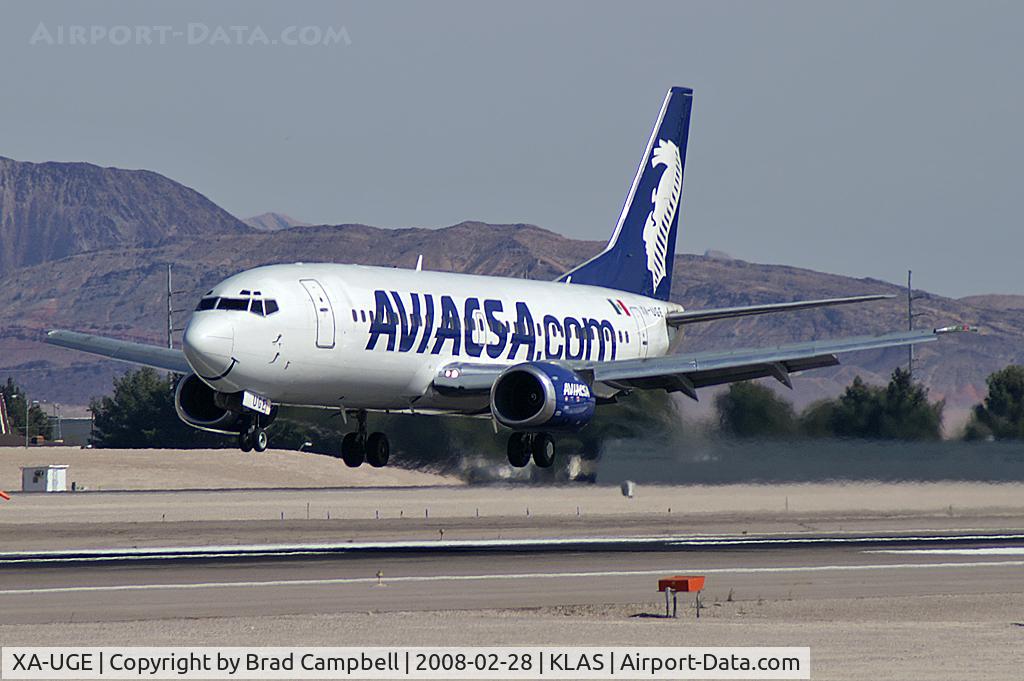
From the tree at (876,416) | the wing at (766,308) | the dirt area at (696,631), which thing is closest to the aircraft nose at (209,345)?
the dirt area at (696,631)

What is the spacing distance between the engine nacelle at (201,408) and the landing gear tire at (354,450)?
12.8 feet

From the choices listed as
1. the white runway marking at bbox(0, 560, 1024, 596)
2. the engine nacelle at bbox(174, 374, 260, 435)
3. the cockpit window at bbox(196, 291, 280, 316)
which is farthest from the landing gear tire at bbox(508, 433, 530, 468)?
the cockpit window at bbox(196, 291, 280, 316)

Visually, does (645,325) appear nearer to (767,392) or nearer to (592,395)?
(767,392)

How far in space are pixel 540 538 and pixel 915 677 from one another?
3400 cm

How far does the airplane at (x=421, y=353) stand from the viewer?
42750 mm

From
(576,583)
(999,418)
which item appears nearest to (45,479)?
(999,418)

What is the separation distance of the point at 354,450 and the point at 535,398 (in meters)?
5.67

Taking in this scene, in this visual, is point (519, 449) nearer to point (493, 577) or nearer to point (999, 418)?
point (493, 577)

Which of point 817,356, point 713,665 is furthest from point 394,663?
point 817,356

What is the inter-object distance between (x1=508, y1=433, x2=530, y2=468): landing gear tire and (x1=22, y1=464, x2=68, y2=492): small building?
57.8 meters

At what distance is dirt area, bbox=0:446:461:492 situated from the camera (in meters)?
112

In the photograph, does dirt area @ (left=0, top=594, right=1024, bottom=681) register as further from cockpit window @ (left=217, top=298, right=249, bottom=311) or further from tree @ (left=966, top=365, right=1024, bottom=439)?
tree @ (left=966, top=365, right=1024, bottom=439)

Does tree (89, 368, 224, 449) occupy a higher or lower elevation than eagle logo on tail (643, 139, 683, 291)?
lower

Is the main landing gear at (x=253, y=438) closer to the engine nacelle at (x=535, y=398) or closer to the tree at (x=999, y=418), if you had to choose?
the engine nacelle at (x=535, y=398)
